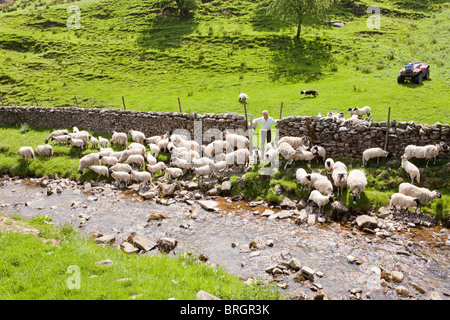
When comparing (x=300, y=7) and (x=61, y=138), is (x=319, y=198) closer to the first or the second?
(x=61, y=138)

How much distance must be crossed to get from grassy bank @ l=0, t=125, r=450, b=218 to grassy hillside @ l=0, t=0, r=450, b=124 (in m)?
6.70

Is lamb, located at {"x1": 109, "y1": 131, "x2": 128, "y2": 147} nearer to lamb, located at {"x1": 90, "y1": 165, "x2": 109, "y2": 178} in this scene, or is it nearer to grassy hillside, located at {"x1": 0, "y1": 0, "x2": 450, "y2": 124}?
lamb, located at {"x1": 90, "y1": 165, "x2": 109, "y2": 178}

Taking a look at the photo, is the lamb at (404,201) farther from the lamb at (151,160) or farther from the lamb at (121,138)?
the lamb at (121,138)

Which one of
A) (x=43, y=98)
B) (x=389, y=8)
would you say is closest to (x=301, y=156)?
(x=43, y=98)

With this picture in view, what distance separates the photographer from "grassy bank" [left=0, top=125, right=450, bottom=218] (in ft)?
38.9

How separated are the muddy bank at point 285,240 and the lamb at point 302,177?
4.54 ft

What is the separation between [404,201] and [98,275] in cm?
1046

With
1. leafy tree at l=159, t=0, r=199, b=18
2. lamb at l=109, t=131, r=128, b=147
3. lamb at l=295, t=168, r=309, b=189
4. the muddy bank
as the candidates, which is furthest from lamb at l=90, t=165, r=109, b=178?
leafy tree at l=159, t=0, r=199, b=18

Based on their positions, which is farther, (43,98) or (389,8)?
(389,8)

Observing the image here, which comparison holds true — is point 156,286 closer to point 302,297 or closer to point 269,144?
point 302,297

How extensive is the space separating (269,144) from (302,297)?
8.89 m

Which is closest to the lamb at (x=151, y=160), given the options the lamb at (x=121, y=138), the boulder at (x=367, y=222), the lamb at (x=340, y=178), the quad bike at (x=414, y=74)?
the lamb at (x=121, y=138)

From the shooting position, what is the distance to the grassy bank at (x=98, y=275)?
262 inches
